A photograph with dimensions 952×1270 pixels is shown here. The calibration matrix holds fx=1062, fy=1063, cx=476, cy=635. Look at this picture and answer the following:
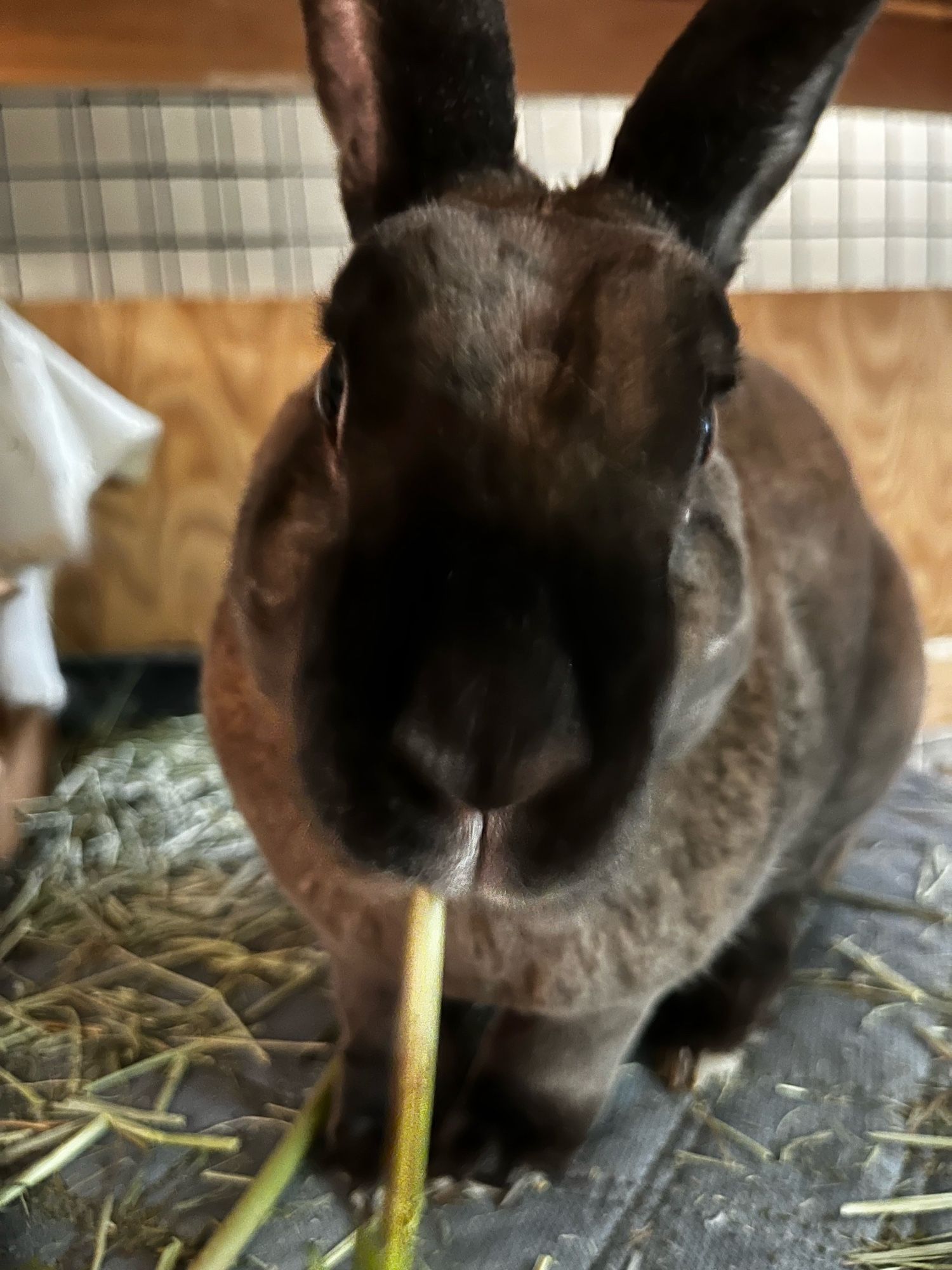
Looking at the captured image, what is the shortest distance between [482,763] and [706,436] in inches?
11.6

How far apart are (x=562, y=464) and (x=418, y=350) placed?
0.10 meters

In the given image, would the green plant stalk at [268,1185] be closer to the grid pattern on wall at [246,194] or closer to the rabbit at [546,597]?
the rabbit at [546,597]

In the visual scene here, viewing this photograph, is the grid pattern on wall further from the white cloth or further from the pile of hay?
the pile of hay

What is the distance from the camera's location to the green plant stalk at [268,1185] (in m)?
0.78

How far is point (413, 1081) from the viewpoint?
2.27ft

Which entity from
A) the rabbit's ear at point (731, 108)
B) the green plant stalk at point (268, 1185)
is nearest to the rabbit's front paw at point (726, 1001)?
the green plant stalk at point (268, 1185)

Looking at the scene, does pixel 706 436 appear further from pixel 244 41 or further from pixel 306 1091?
pixel 244 41

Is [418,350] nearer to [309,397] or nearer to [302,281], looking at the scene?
[309,397]

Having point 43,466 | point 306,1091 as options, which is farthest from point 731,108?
point 43,466

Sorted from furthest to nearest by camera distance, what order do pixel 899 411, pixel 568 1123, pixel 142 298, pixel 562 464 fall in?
pixel 899 411 → pixel 142 298 → pixel 568 1123 → pixel 562 464

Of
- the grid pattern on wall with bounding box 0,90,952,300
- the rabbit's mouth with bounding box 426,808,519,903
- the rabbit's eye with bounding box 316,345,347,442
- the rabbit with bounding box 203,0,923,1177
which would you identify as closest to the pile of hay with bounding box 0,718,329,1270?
the rabbit with bounding box 203,0,923,1177

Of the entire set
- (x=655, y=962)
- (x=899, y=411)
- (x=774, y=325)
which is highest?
(x=774, y=325)

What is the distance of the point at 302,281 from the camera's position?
1981 millimetres

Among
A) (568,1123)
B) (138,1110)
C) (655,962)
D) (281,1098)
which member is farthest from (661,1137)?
(138,1110)
